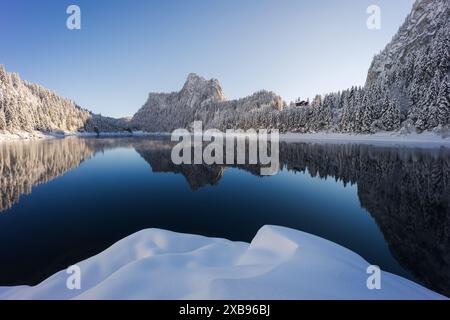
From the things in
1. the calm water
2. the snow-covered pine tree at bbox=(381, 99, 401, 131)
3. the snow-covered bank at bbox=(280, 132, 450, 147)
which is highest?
the snow-covered pine tree at bbox=(381, 99, 401, 131)

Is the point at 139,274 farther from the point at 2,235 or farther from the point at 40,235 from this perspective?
the point at 2,235

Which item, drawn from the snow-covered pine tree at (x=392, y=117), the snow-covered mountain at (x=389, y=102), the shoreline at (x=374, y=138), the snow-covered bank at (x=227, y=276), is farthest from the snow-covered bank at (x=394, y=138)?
the snow-covered bank at (x=227, y=276)

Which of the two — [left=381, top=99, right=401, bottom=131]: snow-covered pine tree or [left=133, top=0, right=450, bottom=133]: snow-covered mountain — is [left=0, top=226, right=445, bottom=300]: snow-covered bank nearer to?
[left=133, top=0, right=450, bottom=133]: snow-covered mountain

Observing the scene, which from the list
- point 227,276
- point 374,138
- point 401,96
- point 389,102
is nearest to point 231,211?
point 227,276

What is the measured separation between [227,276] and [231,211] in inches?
268

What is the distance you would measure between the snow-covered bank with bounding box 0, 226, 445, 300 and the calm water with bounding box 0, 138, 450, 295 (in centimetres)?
193

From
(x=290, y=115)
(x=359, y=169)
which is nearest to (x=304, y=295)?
(x=359, y=169)

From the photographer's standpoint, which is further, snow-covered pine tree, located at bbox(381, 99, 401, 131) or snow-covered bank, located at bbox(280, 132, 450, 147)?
snow-covered pine tree, located at bbox(381, 99, 401, 131)

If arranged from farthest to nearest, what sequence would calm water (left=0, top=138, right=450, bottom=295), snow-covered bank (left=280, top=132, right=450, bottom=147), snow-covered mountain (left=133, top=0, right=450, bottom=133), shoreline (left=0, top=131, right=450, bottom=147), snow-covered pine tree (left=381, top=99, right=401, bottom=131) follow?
snow-covered pine tree (left=381, top=99, right=401, bottom=131), snow-covered mountain (left=133, top=0, right=450, bottom=133), shoreline (left=0, top=131, right=450, bottom=147), snow-covered bank (left=280, top=132, right=450, bottom=147), calm water (left=0, top=138, right=450, bottom=295)

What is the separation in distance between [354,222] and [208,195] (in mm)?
7542

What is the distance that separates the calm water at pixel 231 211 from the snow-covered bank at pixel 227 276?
1.93 meters

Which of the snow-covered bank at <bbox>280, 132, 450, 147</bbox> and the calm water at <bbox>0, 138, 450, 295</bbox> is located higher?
the snow-covered bank at <bbox>280, 132, 450, 147</bbox>

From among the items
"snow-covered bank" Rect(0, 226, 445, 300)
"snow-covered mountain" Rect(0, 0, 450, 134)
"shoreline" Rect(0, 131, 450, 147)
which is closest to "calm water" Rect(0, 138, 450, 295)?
"snow-covered bank" Rect(0, 226, 445, 300)

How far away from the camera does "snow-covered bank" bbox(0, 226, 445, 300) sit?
3.48 metres
